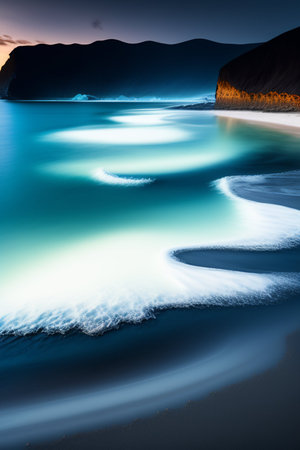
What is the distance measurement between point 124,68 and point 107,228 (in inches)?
7012

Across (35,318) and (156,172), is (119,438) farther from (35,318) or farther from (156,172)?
(156,172)

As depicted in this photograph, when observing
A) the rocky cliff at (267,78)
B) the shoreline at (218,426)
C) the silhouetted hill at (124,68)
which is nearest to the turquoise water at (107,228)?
the shoreline at (218,426)

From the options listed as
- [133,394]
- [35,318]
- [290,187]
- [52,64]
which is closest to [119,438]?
[133,394]

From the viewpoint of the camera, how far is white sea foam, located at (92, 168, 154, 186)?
23.4 ft

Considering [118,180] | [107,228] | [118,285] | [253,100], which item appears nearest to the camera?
[118,285]

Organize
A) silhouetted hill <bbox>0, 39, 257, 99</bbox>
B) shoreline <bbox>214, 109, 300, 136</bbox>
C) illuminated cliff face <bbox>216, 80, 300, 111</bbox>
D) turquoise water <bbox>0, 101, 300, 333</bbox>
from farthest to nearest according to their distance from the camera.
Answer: silhouetted hill <bbox>0, 39, 257, 99</bbox> < illuminated cliff face <bbox>216, 80, 300, 111</bbox> < shoreline <bbox>214, 109, 300, 136</bbox> < turquoise water <bbox>0, 101, 300, 333</bbox>

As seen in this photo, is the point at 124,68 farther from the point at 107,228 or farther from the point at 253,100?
the point at 107,228

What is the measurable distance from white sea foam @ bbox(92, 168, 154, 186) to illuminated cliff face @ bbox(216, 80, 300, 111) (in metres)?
24.7

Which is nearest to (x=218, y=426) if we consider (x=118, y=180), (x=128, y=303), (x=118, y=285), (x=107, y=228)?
(x=128, y=303)

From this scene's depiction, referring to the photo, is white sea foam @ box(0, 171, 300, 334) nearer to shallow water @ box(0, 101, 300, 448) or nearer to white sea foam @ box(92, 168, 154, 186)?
shallow water @ box(0, 101, 300, 448)

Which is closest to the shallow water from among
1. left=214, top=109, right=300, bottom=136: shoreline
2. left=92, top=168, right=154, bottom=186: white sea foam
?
left=92, top=168, right=154, bottom=186: white sea foam

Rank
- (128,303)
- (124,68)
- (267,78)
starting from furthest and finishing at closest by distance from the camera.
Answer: (124,68), (267,78), (128,303)

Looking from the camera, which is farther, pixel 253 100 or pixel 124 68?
pixel 124 68

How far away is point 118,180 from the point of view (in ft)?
24.4
